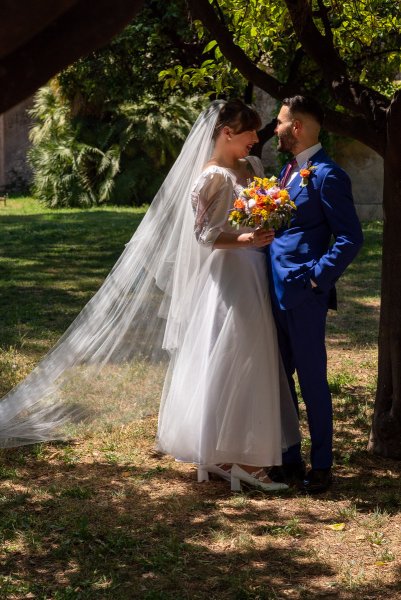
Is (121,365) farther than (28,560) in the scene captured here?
Yes

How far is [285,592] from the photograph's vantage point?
15.1ft

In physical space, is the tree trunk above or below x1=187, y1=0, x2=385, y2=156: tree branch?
below

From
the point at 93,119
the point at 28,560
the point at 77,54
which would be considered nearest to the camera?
the point at 77,54

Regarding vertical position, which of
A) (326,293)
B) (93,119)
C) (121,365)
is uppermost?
(93,119)

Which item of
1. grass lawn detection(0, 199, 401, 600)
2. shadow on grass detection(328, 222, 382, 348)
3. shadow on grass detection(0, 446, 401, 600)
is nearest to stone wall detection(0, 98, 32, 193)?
shadow on grass detection(328, 222, 382, 348)

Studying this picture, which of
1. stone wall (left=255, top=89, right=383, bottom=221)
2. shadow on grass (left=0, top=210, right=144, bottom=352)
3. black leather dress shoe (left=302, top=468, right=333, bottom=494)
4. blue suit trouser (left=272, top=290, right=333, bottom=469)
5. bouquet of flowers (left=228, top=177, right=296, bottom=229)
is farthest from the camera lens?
stone wall (left=255, top=89, right=383, bottom=221)

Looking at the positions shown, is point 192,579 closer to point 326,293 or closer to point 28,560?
point 28,560

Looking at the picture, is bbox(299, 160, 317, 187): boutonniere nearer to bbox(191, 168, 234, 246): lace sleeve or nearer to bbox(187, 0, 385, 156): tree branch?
bbox(191, 168, 234, 246): lace sleeve

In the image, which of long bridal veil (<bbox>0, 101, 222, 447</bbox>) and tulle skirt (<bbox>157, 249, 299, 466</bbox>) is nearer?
tulle skirt (<bbox>157, 249, 299, 466</bbox>)

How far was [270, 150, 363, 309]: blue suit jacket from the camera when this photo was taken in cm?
554

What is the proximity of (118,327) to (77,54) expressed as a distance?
4.29 m

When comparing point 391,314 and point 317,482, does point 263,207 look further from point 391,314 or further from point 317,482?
point 317,482

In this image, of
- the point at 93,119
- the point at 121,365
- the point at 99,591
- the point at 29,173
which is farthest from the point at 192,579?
the point at 29,173

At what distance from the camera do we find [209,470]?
6.17m
